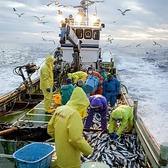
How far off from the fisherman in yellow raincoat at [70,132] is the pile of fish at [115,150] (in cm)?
173

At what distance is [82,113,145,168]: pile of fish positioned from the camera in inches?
199

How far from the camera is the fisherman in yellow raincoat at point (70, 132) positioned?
10.1 ft

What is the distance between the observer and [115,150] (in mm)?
5523

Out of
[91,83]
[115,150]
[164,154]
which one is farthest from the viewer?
[91,83]

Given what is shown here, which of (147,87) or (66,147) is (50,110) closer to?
(66,147)

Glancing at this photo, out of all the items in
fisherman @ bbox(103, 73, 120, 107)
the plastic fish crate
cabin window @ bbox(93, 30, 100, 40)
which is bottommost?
the plastic fish crate

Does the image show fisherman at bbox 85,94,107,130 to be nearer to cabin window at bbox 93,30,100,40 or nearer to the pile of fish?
the pile of fish

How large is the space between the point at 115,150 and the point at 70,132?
2828 millimetres

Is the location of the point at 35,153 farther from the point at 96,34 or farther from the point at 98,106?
the point at 96,34

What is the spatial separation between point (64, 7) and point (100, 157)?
45.1 ft

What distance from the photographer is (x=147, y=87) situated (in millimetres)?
21719

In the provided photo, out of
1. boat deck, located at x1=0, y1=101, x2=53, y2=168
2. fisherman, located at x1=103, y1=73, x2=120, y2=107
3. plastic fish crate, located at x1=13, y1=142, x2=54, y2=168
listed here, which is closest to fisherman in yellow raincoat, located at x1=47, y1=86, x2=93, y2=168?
plastic fish crate, located at x1=13, y1=142, x2=54, y2=168

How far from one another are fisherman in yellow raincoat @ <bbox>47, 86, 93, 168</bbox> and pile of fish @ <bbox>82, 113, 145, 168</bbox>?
173 centimetres

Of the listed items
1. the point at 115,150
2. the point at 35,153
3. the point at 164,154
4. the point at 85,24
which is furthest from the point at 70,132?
the point at 85,24
